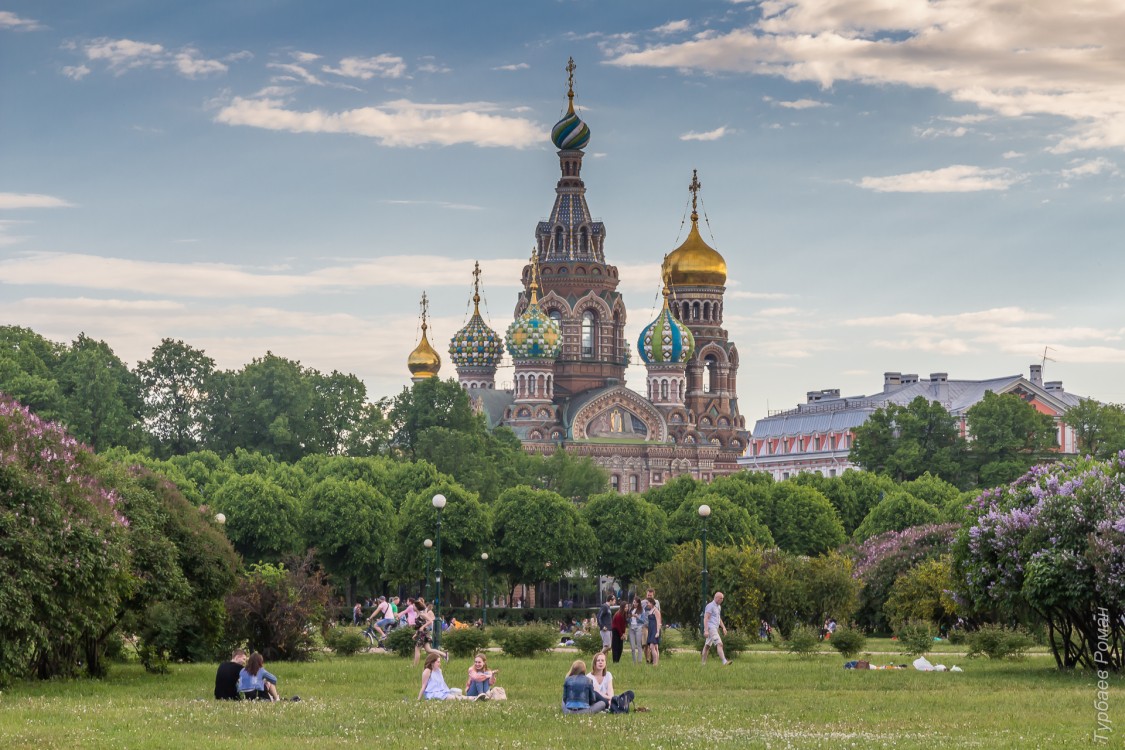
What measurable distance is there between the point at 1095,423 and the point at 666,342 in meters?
30.3

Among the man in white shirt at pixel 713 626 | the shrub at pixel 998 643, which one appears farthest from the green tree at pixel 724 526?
the man in white shirt at pixel 713 626

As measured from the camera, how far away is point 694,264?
114438mm

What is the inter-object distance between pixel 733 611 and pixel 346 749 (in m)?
25.4

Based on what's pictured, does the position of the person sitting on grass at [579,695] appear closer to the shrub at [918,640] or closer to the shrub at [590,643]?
the shrub at [590,643]

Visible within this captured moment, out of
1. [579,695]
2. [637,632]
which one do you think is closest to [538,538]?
[637,632]

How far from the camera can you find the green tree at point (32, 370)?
70.4 metres

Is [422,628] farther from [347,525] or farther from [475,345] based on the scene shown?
[475,345]

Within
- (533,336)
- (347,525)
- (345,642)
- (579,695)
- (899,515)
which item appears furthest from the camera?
(533,336)

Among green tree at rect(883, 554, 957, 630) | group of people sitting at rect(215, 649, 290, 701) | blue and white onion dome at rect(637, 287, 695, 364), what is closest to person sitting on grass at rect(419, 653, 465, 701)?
group of people sitting at rect(215, 649, 290, 701)

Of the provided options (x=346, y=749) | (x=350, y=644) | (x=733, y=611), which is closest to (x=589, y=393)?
(x=733, y=611)

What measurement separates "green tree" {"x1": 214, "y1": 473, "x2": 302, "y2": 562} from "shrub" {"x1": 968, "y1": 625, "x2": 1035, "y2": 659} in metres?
29.2

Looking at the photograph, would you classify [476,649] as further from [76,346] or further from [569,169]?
[569,169]

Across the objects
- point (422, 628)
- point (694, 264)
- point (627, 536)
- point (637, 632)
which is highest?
point (694, 264)

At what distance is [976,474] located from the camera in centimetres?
8475
